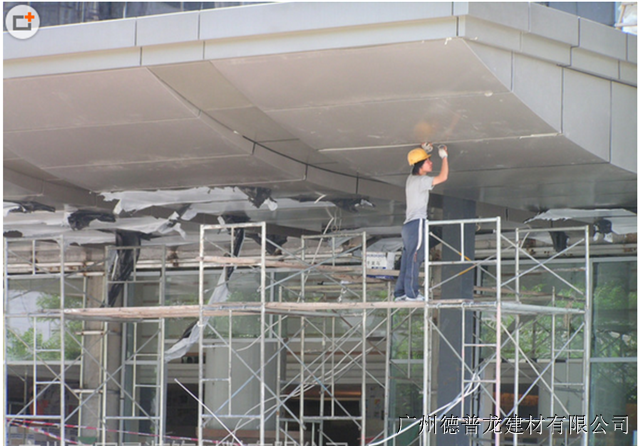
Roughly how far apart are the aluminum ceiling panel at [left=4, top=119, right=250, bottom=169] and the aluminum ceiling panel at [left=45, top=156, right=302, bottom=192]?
281 mm

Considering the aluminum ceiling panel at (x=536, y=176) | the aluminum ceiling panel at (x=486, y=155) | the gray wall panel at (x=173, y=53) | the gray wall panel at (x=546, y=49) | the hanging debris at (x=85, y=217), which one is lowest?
the hanging debris at (x=85, y=217)

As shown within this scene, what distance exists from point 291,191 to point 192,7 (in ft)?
15.5

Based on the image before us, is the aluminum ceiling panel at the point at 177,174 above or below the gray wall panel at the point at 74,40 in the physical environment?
below

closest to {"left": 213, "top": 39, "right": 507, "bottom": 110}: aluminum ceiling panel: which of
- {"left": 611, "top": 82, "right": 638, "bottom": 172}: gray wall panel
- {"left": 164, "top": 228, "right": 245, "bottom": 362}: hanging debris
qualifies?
{"left": 611, "top": 82, "right": 638, "bottom": 172}: gray wall panel

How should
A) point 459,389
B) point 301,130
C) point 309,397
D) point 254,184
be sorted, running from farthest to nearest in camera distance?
point 309,397
point 254,184
point 459,389
point 301,130

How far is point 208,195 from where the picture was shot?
50.6 feet

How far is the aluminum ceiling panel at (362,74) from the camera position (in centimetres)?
908

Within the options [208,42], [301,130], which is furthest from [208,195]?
[208,42]

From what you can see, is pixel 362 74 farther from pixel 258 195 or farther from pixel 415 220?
pixel 258 195

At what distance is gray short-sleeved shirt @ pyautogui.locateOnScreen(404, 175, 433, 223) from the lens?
11648 millimetres

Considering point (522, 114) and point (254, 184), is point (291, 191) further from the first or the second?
point (522, 114)

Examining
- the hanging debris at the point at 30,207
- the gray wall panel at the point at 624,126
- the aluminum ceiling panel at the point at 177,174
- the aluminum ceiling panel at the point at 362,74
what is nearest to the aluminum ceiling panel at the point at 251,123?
the aluminum ceiling panel at the point at 177,174

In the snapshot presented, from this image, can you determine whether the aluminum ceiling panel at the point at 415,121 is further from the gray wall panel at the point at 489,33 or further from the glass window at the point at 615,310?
the glass window at the point at 615,310

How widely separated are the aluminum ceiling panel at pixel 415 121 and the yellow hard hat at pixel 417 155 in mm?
135
